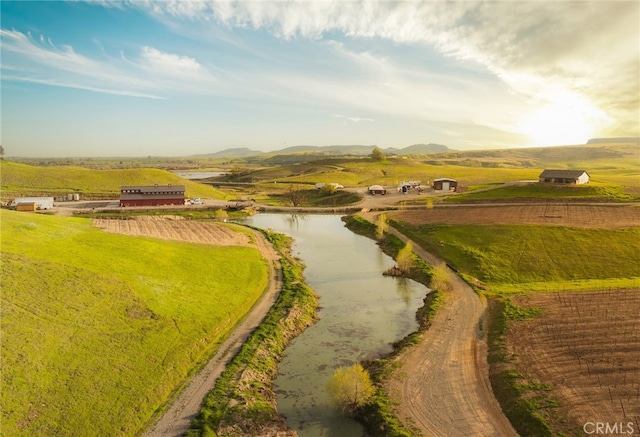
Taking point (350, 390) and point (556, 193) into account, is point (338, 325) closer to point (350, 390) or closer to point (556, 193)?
point (350, 390)

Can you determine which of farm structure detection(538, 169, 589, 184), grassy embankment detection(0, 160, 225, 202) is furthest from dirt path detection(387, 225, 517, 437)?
grassy embankment detection(0, 160, 225, 202)

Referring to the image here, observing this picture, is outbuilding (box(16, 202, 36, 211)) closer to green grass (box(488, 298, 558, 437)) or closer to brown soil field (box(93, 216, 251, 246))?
brown soil field (box(93, 216, 251, 246))

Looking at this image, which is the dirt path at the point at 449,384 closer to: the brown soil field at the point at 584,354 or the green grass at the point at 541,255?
the brown soil field at the point at 584,354

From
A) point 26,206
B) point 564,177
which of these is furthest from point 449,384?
point 26,206

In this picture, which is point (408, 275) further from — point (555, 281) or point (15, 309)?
point (15, 309)

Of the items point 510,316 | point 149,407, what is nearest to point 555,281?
point 510,316
